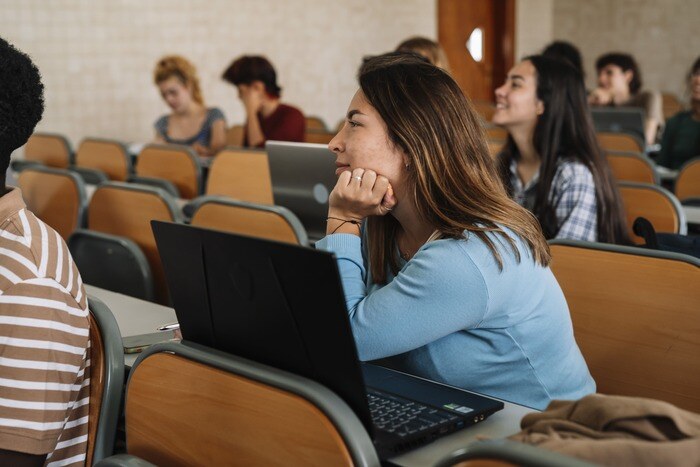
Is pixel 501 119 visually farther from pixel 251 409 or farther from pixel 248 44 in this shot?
pixel 248 44

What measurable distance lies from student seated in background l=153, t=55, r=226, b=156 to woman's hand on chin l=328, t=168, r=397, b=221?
415 cm

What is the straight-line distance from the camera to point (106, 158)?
16.6 feet

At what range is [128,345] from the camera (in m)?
1.76

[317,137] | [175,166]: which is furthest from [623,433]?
[317,137]

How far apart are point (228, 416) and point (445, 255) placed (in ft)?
1.56

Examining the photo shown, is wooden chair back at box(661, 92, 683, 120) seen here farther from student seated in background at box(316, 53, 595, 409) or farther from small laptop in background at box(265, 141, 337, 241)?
student seated in background at box(316, 53, 595, 409)

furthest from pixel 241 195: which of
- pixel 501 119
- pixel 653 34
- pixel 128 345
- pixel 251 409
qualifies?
pixel 653 34

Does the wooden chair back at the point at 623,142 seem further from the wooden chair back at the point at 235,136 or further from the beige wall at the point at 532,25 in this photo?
the beige wall at the point at 532,25

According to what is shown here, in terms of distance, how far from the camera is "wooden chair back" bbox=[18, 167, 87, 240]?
3361mm

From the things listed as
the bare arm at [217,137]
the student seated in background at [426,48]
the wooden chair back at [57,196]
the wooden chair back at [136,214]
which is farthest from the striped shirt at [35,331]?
the bare arm at [217,137]

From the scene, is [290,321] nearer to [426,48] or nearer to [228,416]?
[228,416]

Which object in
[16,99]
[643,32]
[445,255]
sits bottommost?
[445,255]

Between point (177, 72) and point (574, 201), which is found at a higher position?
point (177, 72)

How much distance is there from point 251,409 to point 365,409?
0.15m
